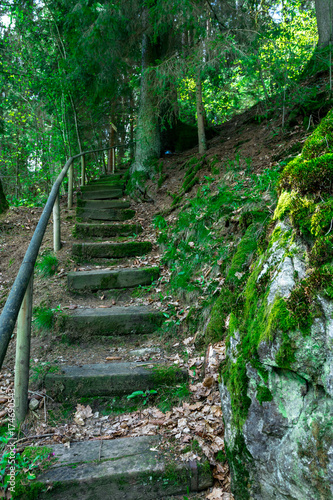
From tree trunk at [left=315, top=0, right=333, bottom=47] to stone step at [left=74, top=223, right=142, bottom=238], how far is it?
5.06m

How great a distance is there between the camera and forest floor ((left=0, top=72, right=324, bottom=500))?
7.30 feet

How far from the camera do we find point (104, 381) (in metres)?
2.62

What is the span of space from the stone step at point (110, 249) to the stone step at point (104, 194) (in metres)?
3.24

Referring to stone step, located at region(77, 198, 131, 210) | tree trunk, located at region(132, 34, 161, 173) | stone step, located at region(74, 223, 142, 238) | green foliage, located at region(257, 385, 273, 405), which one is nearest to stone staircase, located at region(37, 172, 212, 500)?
green foliage, located at region(257, 385, 273, 405)

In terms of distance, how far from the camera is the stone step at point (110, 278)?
13.1 feet

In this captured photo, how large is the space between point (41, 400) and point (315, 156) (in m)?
2.79

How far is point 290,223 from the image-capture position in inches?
79.2

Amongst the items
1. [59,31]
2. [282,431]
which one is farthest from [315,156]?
[59,31]

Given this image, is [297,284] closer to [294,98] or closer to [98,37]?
[294,98]

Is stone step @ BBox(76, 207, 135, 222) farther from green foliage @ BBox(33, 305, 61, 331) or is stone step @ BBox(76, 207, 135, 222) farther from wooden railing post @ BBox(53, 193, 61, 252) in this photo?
green foliage @ BBox(33, 305, 61, 331)

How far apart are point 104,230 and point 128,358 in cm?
292

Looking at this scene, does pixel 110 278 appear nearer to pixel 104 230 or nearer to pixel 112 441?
pixel 104 230

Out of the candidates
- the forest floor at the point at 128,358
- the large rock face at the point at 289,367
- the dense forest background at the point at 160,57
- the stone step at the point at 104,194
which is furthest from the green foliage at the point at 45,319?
the stone step at the point at 104,194

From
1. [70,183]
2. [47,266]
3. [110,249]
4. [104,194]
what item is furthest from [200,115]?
[47,266]
